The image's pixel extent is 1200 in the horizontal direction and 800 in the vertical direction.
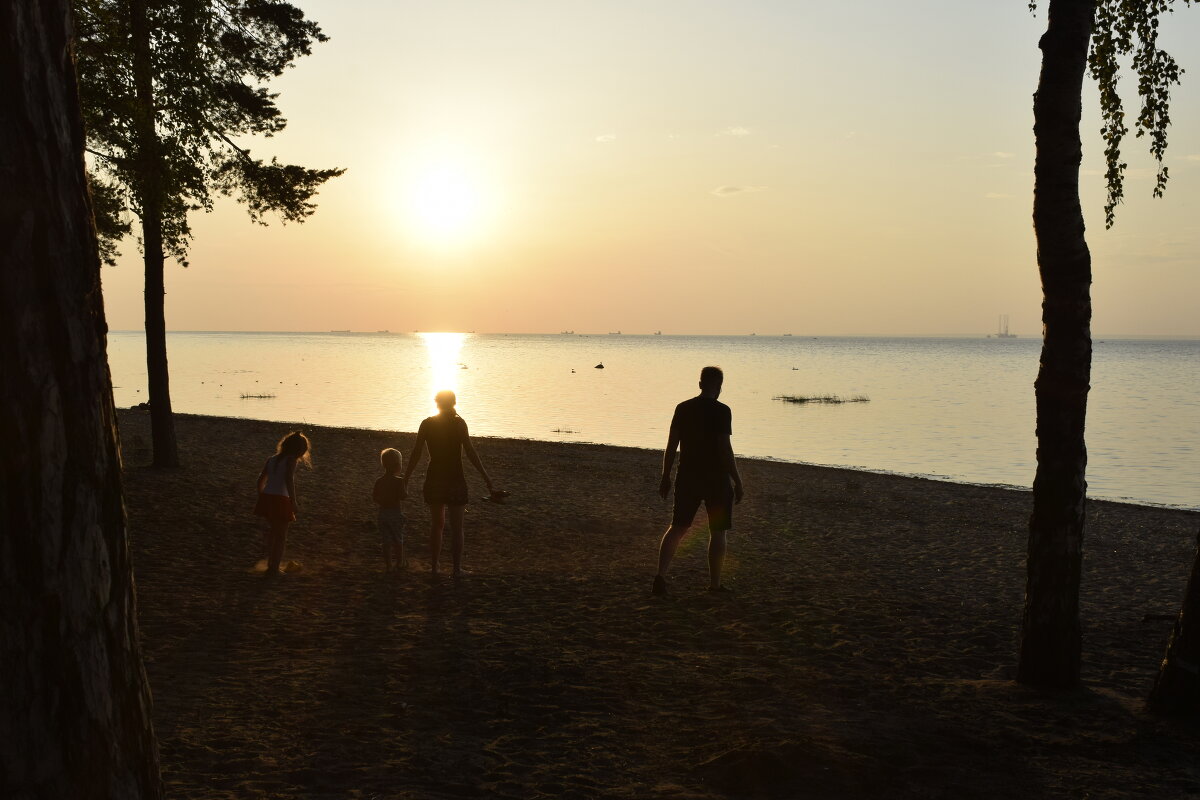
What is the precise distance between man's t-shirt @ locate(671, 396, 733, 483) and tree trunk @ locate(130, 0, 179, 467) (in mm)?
8913

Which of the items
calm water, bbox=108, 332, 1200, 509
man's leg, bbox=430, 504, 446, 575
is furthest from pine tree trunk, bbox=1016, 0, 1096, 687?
calm water, bbox=108, 332, 1200, 509

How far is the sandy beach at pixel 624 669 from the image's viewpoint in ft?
16.7

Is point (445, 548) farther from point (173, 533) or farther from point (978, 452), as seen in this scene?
point (978, 452)

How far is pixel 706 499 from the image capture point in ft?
29.9

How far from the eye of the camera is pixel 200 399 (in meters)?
57.5

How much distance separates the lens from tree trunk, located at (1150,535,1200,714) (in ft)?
19.0

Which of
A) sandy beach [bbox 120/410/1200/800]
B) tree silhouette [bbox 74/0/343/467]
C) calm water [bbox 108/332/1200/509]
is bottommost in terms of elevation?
calm water [bbox 108/332/1200/509]

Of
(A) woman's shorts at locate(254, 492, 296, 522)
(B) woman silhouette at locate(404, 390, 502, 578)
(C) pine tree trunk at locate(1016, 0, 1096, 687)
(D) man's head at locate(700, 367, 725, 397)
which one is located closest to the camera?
(C) pine tree trunk at locate(1016, 0, 1096, 687)

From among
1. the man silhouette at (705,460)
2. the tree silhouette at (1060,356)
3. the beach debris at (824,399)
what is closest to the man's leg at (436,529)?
the man silhouette at (705,460)

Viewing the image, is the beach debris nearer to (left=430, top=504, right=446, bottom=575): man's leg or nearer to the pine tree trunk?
(left=430, top=504, right=446, bottom=575): man's leg

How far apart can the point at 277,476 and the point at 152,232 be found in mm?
7587

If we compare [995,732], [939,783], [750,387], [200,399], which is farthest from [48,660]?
[750,387]

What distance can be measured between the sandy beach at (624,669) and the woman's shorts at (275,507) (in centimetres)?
68

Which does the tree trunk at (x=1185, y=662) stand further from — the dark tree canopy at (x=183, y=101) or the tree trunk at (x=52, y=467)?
the dark tree canopy at (x=183, y=101)
